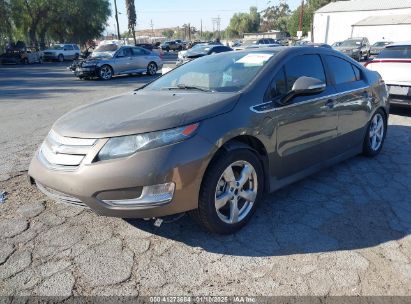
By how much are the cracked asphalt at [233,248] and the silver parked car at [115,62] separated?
13.4m

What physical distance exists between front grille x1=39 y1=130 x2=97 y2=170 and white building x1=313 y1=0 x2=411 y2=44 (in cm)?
5005

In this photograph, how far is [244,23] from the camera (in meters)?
122

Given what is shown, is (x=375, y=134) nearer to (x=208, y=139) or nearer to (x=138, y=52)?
(x=208, y=139)

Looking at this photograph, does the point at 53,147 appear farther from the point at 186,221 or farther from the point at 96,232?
the point at 186,221

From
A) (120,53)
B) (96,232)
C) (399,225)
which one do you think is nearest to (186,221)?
(96,232)

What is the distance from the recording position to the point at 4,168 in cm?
496

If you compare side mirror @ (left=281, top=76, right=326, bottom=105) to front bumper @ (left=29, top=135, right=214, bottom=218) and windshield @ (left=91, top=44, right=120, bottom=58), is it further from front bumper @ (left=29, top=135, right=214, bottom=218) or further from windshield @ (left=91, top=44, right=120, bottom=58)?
windshield @ (left=91, top=44, right=120, bottom=58)

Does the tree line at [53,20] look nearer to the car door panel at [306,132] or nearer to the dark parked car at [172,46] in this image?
the dark parked car at [172,46]

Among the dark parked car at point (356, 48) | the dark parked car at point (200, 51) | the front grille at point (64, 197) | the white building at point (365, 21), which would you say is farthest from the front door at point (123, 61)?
the white building at point (365, 21)

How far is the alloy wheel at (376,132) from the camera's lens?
516cm

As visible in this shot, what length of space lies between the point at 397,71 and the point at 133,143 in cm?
701

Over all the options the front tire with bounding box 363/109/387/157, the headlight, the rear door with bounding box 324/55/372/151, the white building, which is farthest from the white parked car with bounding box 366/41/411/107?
the white building

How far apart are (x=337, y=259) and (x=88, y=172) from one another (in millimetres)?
2006

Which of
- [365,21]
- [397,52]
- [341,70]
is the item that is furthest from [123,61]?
[365,21]
